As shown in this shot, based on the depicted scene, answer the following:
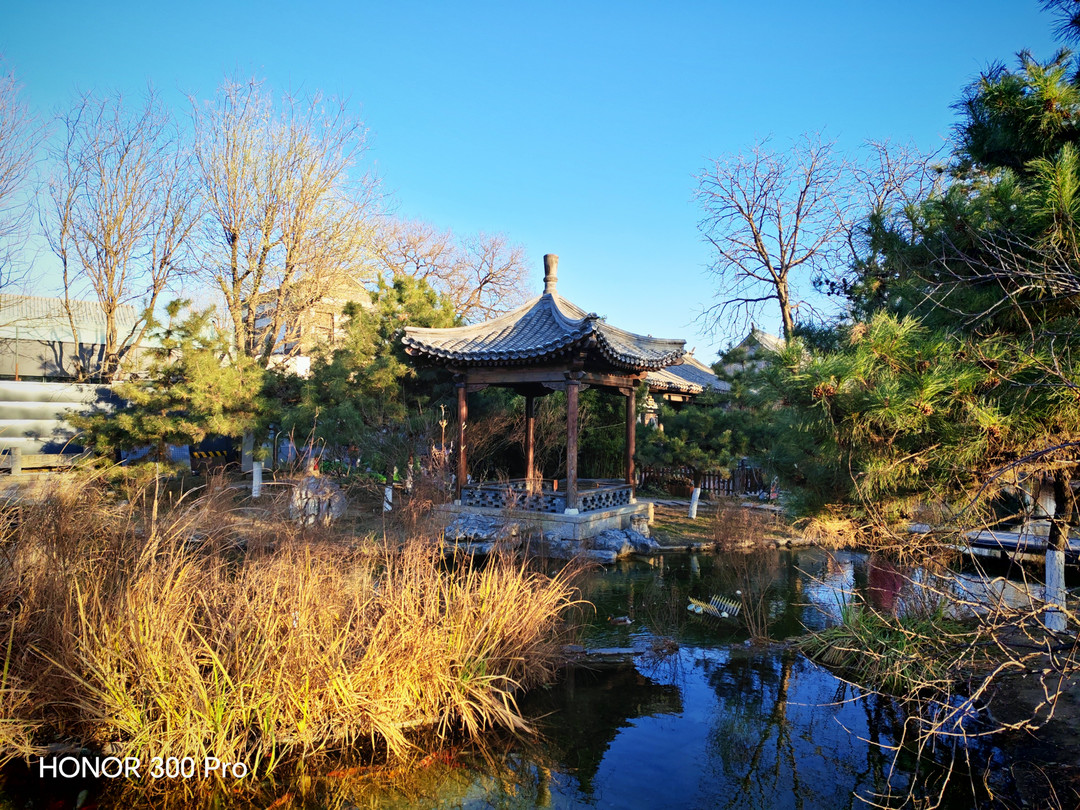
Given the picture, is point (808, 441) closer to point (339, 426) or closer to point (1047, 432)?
point (1047, 432)

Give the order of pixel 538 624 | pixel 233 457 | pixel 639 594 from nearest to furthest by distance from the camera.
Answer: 1. pixel 538 624
2. pixel 639 594
3. pixel 233 457

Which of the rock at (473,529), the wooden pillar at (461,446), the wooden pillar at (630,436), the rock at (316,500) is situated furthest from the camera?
the wooden pillar at (630,436)

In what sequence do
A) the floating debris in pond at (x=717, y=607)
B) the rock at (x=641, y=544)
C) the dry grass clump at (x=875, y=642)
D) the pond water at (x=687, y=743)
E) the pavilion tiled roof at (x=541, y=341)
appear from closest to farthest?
the pond water at (x=687, y=743), the dry grass clump at (x=875, y=642), the floating debris in pond at (x=717, y=607), the pavilion tiled roof at (x=541, y=341), the rock at (x=641, y=544)

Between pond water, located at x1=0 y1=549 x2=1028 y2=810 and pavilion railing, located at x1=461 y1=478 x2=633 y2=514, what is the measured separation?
3205 mm

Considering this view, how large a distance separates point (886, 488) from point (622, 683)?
9.19 feet

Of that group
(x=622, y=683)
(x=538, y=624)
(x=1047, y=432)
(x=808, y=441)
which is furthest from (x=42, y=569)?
(x=1047, y=432)

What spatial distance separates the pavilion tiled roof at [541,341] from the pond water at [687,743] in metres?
3.99

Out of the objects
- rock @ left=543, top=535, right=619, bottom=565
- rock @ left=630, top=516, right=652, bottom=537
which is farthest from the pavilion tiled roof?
rock @ left=543, top=535, right=619, bottom=565

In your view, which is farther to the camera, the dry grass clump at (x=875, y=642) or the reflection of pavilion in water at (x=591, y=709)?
the dry grass clump at (x=875, y=642)

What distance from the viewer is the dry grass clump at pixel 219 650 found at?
345cm

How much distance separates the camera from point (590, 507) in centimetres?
1038

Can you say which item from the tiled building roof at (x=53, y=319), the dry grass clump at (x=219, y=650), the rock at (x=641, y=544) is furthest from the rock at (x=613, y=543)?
the tiled building roof at (x=53, y=319)

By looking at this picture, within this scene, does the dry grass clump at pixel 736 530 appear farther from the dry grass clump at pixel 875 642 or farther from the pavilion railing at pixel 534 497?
the dry grass clump at pixel 875 642

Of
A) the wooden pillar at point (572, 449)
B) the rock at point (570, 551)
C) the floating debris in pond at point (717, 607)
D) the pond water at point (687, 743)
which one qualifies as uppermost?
the wooden pillar at point (572, 449)
